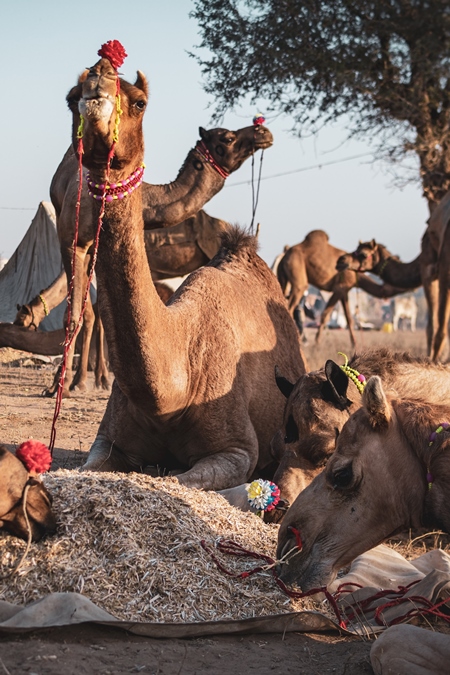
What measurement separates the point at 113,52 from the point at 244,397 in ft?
7.92

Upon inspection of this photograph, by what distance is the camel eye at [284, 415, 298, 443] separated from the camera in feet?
16.9

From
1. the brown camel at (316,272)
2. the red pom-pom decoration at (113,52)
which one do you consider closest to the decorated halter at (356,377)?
the red pom-pom decoration at (113,52)

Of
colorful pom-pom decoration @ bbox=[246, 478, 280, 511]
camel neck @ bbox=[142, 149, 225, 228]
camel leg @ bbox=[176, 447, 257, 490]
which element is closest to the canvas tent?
camel neck @ bbox=[142, 149, 225, 228]

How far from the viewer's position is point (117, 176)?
15.4 ft

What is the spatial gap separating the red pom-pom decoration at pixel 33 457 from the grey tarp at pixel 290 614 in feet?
1.63

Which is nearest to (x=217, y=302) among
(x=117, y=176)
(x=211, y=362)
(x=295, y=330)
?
(x=211, y=362)

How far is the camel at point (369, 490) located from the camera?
3635 mm

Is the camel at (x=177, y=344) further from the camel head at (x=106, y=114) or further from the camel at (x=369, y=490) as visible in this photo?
the camel at (x=369, y=490)

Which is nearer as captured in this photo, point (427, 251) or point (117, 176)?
point (117, 176)

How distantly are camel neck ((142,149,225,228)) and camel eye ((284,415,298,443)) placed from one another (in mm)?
4126

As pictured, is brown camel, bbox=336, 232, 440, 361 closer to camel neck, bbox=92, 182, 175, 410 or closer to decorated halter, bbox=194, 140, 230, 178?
decorated halter, bbox=194, 140, 230, 178

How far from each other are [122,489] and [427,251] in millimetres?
11615

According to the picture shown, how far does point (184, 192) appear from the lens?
29.9 ft

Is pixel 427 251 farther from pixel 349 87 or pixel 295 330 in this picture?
pixel 295 330
